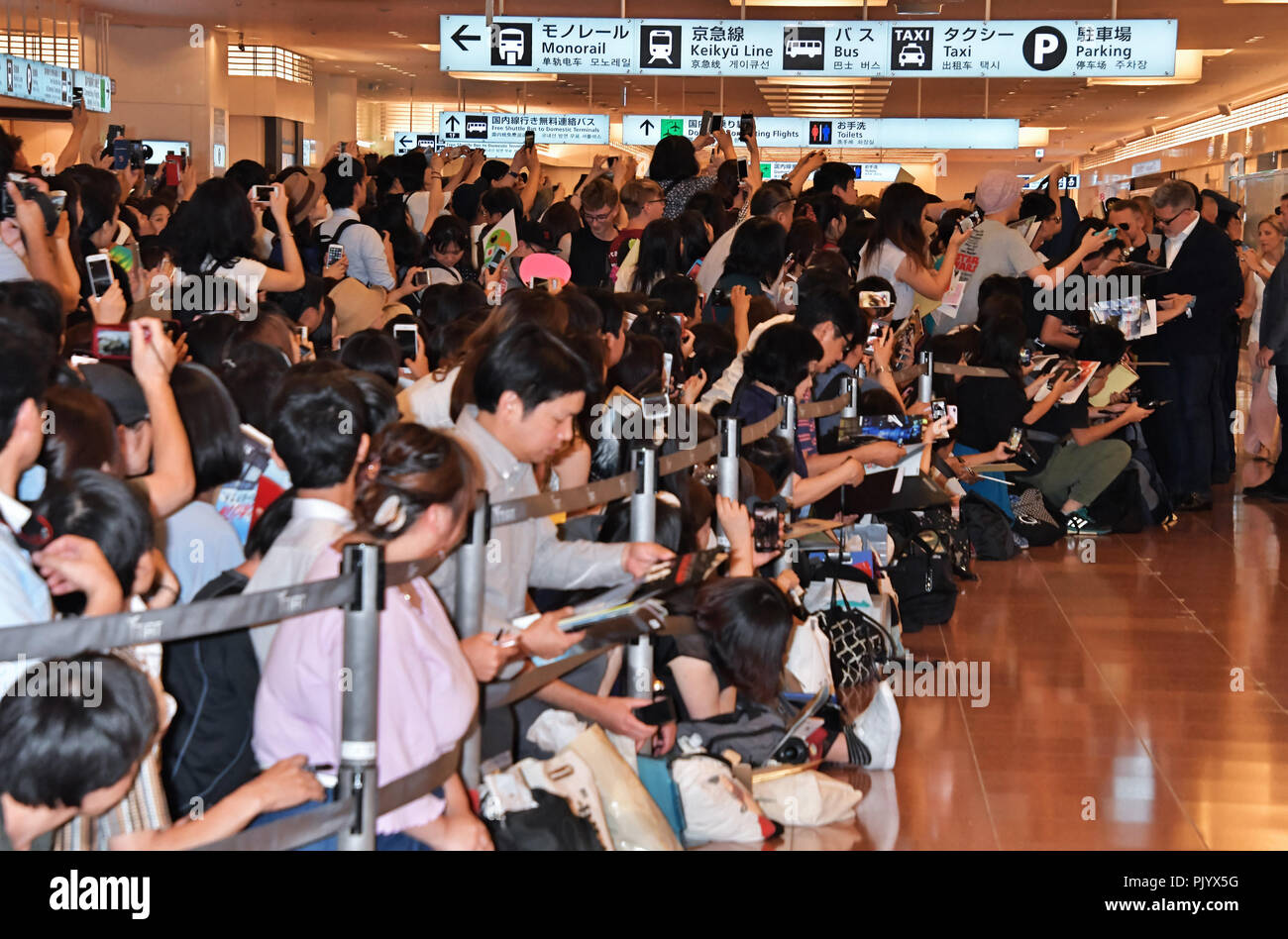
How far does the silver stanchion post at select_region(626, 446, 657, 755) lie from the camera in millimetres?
3488

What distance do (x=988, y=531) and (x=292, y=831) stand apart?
217 inches

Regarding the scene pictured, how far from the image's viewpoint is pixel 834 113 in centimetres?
2030

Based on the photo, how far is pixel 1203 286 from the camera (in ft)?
27.8

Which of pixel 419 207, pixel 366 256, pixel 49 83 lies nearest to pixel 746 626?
pixel 366 256

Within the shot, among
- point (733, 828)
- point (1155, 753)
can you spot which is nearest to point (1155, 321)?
point (1155, 753)

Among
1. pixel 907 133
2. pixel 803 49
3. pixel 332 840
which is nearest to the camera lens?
pixel 332 840

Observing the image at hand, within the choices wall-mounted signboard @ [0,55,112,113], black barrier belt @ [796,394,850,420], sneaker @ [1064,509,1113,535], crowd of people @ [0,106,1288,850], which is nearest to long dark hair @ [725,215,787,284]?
crowd of people @ [0,106,1288,850]

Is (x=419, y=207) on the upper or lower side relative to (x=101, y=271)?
upper

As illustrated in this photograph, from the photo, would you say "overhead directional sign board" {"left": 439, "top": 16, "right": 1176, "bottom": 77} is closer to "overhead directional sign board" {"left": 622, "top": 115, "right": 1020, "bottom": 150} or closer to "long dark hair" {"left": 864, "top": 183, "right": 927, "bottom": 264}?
"long dark hair" {"left": 864, "top": 183, "right": 927, "bottom": 264}

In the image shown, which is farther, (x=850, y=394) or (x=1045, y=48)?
(x=1045, y=48)

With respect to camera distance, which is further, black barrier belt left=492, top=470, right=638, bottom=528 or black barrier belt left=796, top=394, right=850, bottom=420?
black barrier belt left=796, top=394, right=850, bottom=420

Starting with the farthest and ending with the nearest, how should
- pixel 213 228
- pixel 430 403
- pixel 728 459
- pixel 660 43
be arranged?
1. pixel 660 43
2. pixel 213 228
3. pixel 728 459
4. pixel 430 403

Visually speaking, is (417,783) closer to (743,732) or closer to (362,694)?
(362,694)

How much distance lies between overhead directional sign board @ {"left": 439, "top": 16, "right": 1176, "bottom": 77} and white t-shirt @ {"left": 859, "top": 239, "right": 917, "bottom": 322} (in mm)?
3183
